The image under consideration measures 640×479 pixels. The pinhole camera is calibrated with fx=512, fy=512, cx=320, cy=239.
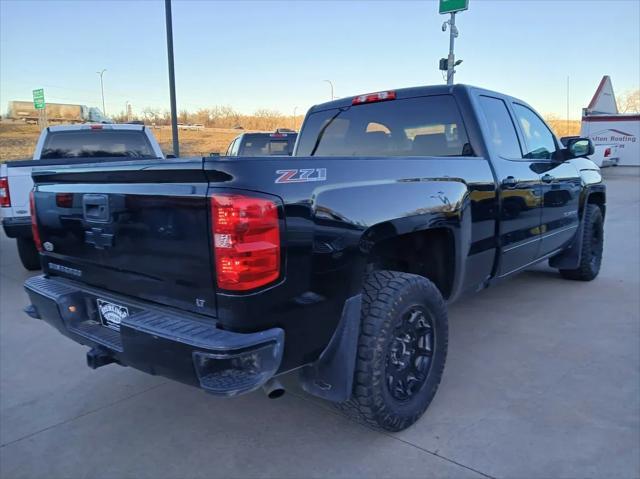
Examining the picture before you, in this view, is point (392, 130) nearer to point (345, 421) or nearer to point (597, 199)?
point (345, 421)

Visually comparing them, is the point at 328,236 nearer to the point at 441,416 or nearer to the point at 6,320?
the point at 441,416

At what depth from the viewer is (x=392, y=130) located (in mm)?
4008

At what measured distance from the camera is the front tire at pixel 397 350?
2.54 meters

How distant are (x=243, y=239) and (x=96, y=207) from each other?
3.29 feet

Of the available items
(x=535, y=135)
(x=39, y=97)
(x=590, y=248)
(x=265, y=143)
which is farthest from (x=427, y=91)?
(x=39, y=97)

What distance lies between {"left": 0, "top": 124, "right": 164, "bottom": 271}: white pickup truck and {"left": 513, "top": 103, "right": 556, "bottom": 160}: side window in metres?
4.56

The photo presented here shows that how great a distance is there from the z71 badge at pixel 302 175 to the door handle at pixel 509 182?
6.27 ft

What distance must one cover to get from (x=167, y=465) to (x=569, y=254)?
180 inches

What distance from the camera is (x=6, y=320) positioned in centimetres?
487

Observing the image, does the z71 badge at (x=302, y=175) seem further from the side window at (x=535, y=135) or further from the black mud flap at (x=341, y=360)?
the side window at (x=535, y=135)

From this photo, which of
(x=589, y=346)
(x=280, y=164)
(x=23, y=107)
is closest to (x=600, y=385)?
(x=589, y=346)

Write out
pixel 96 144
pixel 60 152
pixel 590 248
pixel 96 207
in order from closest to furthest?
pixel 96 207 < pixel 590 248 < pixel 60 152 < pixel 96 144

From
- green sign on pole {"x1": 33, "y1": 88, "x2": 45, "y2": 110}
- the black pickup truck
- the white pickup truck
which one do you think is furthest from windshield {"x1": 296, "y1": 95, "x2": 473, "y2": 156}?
green sign on pole {"x1": 33, "y1": 88, "x2": 45, "y2": 110}

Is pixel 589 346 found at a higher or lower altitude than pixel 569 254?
lower
